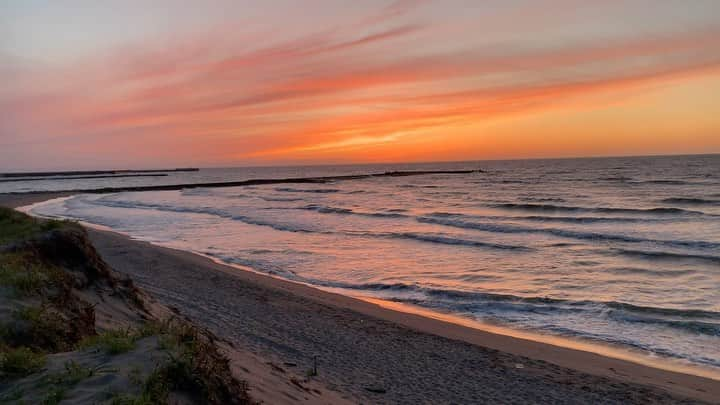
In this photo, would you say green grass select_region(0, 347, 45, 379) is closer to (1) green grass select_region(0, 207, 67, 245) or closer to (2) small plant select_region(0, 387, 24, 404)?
(2) small plant select_region(0, 387, 24, 404)

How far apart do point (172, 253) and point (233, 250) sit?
3.03m

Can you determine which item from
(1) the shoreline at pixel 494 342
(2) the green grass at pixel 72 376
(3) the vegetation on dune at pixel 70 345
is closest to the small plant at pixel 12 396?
(3) the vegetation on dune at pixel 70 345

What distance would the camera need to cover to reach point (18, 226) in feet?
36.9

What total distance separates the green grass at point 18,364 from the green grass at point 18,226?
5.48m

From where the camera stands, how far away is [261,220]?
114 feet

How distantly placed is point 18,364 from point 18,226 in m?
8.41

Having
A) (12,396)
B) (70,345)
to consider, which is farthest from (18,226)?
(12,396)

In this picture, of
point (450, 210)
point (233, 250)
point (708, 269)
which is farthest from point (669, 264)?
point (450, 210)

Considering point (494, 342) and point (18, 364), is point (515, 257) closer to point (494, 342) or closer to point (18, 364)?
point (494, 342)

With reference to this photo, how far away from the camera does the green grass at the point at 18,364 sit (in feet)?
14.3

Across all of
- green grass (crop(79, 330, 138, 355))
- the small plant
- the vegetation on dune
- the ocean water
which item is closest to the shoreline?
the ocean water

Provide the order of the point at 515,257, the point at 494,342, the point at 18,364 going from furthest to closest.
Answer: the point at 515,257 < the point at 494,342 < the point at 18,364

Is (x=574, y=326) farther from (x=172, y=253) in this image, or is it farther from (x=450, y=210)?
(x=450, y=210)

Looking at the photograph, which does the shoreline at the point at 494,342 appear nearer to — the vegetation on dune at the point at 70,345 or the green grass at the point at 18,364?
the vegetation on dune at the point at 70,345
